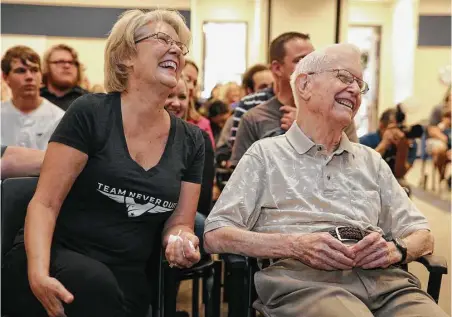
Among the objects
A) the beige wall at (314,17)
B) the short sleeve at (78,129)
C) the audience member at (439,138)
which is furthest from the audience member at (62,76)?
the audience member at (439,138)

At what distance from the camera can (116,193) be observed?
172cm

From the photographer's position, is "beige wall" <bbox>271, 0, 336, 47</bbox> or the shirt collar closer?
the shirt collar

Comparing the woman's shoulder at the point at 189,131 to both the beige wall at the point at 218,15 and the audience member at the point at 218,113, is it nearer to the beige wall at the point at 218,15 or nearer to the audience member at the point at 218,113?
the audience member at the point at 218,113

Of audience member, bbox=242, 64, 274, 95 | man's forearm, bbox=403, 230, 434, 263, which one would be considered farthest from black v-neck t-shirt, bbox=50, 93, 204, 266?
audience member, bbox=242, 64, 274, 95

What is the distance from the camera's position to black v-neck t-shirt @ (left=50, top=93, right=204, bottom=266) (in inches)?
67.7

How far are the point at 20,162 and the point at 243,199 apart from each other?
2.91 ft

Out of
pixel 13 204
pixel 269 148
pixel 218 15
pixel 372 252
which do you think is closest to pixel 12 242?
pixel 13 204

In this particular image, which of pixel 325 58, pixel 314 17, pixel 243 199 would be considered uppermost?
pixel 314 17

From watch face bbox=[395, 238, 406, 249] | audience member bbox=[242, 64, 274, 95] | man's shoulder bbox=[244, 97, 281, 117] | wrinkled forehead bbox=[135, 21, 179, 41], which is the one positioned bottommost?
watch face bbox=[395, 238, 406, 249]

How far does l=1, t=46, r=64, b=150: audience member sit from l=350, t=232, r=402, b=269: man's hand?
189cm

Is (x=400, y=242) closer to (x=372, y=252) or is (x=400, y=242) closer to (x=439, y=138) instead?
(x=372, y=252)

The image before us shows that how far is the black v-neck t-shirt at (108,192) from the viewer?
172cm

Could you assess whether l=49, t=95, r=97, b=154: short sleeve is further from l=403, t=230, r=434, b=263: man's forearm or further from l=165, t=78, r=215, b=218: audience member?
l=403, t=230, r=434, b=263: man's forearm

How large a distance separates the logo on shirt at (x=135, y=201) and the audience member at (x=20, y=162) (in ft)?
1.86
